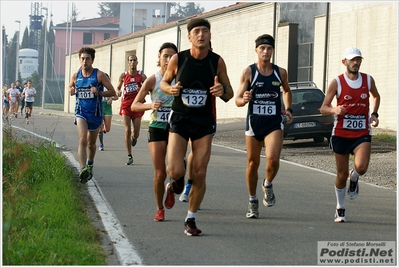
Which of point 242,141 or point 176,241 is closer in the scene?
point 176,241

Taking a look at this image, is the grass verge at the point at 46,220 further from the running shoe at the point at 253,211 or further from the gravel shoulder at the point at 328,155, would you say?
the gravel shoulder at the point at 328,155

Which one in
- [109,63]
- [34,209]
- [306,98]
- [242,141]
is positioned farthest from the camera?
[109,63]

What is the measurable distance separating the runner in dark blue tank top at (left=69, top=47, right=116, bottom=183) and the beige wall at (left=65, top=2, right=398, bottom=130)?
17.7m

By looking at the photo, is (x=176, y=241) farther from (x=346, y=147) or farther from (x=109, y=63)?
(x=109, y=63)

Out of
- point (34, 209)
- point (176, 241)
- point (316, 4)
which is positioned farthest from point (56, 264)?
point (316, 4)

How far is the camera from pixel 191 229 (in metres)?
8.70

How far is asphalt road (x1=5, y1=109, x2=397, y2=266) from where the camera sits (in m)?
7.69

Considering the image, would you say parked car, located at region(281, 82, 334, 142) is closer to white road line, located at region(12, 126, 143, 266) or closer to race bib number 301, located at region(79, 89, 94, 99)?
race bib number 301, located at region(79, 89, 94, 99)

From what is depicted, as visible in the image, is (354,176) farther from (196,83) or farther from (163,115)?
(196,83)

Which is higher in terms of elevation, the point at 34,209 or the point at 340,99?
the point at 340,99

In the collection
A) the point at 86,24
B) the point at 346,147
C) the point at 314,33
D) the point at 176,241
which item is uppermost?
the point at 86,24

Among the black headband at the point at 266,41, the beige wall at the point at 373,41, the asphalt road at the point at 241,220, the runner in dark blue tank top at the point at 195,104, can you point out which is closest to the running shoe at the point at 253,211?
the asphalt road at the point at 241,220

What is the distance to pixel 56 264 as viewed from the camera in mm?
6746

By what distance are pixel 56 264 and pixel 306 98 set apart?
17525 millimetres
